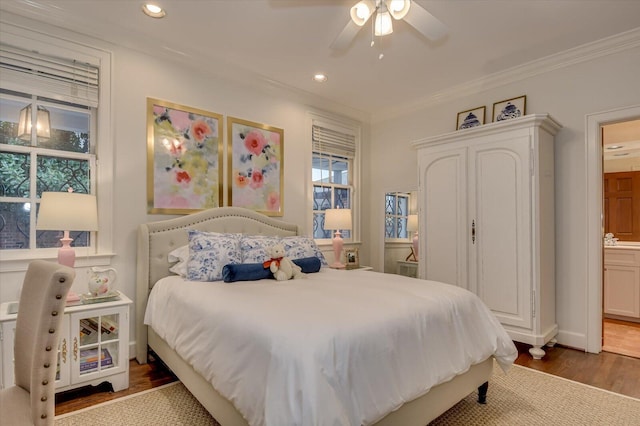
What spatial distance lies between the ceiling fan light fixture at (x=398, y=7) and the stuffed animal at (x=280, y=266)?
5.99ft

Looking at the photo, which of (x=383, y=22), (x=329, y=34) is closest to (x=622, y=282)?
(x=383, y=22)

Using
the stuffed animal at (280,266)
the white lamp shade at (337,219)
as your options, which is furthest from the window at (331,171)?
the stuffed animal at (280,266)

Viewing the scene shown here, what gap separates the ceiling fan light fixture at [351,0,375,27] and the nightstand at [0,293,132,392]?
7.93 feet

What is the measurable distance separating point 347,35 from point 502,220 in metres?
2.21

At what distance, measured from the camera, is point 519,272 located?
3115 millimetres

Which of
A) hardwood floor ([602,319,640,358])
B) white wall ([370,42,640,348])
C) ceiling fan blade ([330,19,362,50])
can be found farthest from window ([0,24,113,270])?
hardwood floor ([602,319,640,358])

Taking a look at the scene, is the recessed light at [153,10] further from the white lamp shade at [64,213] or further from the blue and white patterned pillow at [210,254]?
the blue and white patterned pillow at [210,254]

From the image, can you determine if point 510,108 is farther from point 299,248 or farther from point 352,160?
point 299,248

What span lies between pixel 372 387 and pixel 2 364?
84.5 inches

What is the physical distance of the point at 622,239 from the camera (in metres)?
4.76

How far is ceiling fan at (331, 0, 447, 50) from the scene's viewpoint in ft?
6.53

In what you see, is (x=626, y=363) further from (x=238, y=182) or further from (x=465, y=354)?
(x=238, y=182)

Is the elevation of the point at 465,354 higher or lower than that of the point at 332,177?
lower

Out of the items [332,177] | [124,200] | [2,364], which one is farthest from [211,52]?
[2,364]
